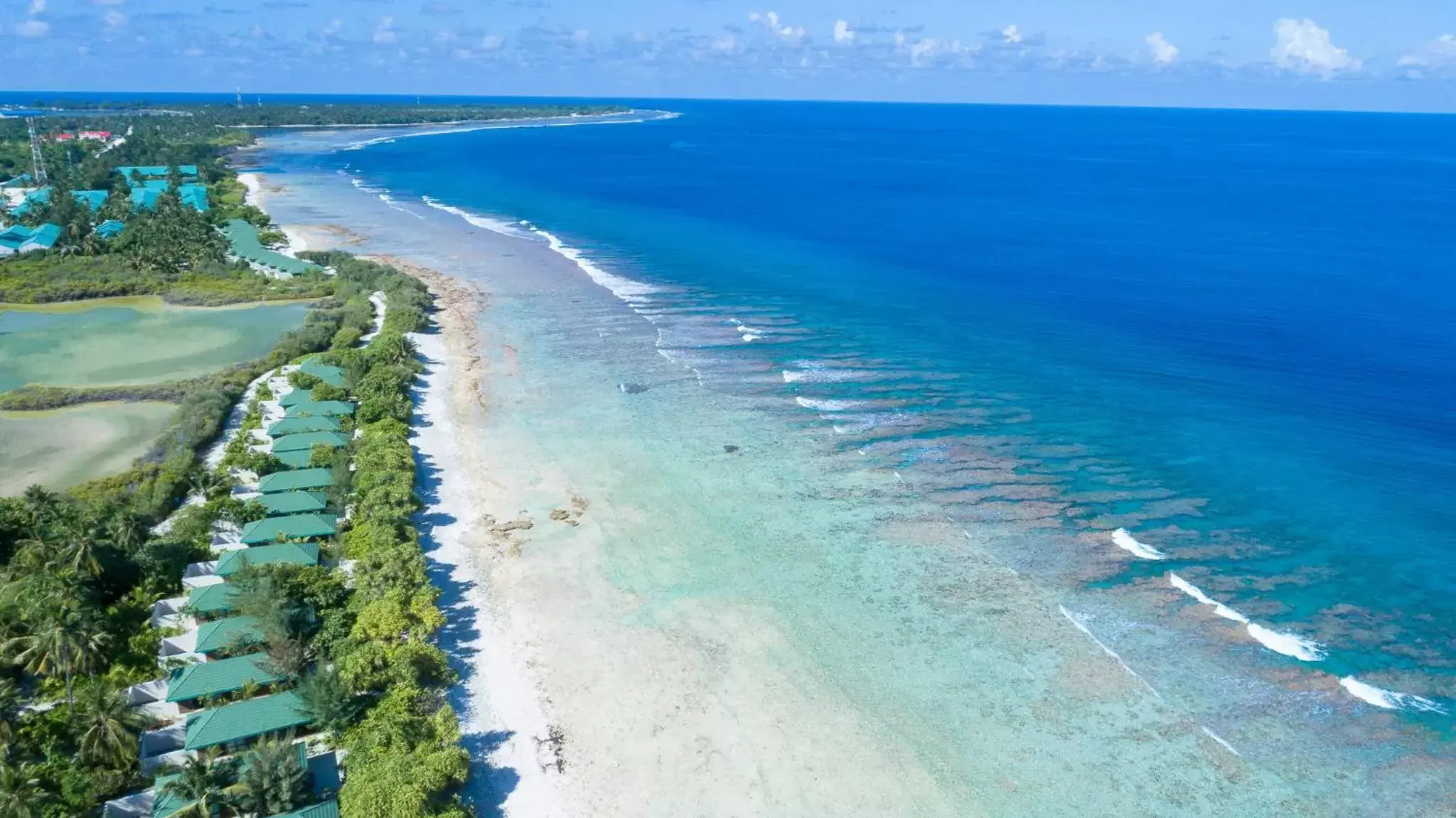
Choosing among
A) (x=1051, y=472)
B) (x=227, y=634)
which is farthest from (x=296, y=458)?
(x=1051, y=472)

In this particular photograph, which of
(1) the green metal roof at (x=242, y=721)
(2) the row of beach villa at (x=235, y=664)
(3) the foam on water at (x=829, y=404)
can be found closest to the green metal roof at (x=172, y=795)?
(2) the row of beach villa at (x=235, y=664)

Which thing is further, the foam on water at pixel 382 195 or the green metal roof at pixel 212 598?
the foam on water at pixel 382 195

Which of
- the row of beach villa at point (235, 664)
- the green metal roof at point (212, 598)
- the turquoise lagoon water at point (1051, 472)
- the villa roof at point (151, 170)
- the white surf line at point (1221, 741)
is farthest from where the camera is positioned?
the villa roof at point (151, 170)

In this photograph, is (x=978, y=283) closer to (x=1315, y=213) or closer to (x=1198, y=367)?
(x=1198, y=367)

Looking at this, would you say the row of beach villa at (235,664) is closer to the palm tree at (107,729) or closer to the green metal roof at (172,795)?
the green metal roof at (172,795)

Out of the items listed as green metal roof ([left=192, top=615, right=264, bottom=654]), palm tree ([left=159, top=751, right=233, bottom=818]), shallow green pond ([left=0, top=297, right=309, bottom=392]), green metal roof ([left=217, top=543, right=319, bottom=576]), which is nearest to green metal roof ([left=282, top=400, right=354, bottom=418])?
green metal roof ([left=217, top=543, right=319, bottom=576])

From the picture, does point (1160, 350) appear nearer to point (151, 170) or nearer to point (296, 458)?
point (296, 458)
